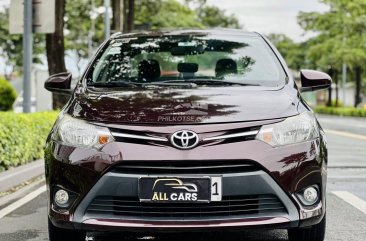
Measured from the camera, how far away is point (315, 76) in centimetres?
533

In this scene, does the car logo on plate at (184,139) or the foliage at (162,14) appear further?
the foliage at (162,14)

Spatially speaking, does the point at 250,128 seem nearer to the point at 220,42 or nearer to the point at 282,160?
the point at 282,160

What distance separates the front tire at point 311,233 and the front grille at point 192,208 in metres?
0.52

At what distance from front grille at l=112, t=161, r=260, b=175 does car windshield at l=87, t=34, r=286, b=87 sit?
106 centimetres

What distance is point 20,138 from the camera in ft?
30.5

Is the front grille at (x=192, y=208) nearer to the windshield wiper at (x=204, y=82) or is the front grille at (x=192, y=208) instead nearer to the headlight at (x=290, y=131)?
the headlight at (x=290, y=131)

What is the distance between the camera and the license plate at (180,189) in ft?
12.9

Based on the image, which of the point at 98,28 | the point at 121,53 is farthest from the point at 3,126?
the point at 98,28

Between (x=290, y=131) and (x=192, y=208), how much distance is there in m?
0.73

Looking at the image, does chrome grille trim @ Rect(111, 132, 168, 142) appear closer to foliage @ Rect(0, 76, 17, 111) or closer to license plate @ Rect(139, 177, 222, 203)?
license plate @ Rect(139, 177, 222, 203)

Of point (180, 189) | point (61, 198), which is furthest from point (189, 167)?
point (61, 198)

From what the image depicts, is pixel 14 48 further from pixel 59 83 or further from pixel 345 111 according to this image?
pixel 59 83

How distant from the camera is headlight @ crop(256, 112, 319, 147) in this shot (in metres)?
4.07

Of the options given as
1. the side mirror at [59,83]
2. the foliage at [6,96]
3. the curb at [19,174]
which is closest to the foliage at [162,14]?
the foliage at [6,96]
